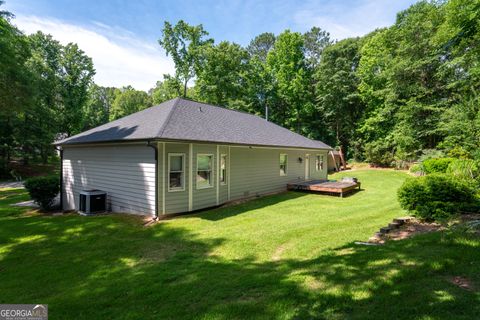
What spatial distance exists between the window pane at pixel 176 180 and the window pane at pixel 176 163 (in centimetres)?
17

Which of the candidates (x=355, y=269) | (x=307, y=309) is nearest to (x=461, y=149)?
(x=355, y=269)

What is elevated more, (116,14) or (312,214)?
(116,14)

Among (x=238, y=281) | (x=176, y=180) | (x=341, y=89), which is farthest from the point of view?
(x=341, y=89)

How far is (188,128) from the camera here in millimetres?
10000

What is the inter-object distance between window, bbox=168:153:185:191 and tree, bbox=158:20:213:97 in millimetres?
25531

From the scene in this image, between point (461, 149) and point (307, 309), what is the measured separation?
10532 millimetres

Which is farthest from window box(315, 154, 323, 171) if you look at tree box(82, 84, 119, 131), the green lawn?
tree box(82, 84, 119, 131)

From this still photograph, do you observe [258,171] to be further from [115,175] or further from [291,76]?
[291,76]

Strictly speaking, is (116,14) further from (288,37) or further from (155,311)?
(288,37)

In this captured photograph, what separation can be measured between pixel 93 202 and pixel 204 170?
4319mm

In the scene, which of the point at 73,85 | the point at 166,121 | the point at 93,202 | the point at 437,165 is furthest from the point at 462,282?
the point at 73,85

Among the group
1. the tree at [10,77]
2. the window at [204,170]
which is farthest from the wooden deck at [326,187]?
the tree at [10,77]

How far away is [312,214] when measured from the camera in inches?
362

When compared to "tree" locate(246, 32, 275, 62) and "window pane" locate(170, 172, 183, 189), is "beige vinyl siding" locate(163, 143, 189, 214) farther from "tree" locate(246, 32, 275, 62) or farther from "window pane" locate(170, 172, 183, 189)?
"tree" locate(246, 32, 275, 62)
